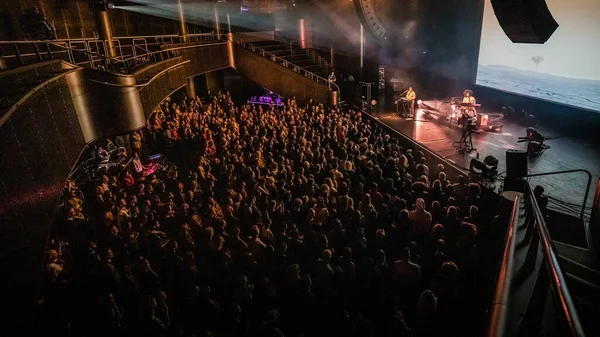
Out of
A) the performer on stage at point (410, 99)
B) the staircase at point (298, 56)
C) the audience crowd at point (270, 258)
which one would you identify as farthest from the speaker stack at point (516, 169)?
the staircase at point (298, 56)

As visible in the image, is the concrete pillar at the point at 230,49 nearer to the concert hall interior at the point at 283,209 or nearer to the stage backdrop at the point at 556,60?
the concert hall interior at the point at 283,209

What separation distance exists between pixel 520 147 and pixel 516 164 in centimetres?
514

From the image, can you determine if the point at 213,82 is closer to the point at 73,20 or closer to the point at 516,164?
the point at 73,20

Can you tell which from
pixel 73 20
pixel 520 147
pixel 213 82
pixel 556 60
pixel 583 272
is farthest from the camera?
pixel 213 82

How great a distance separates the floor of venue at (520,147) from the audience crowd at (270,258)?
3166 mm

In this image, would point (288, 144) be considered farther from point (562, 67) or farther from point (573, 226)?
point (562, 67)

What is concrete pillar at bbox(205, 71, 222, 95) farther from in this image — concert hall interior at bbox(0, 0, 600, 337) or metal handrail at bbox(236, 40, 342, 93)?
concert hall interior at bbox(0, 0, 600, 337)

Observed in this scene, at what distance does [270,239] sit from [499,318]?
148 inches

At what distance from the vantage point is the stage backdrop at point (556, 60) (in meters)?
11.9

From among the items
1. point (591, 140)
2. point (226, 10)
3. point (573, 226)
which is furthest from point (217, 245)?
point (226, 10)

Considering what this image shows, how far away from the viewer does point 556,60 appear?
→ 45.7 ft

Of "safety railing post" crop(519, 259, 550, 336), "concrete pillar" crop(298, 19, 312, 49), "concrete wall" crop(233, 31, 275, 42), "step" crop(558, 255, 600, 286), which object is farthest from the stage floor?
"concrete wall" crop(233, 31, 275, 42)

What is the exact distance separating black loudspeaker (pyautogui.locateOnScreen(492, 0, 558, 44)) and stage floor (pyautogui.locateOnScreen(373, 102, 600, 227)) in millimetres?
4147

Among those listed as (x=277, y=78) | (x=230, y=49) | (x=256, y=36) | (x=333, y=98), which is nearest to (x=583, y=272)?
(x=333, y=98)
